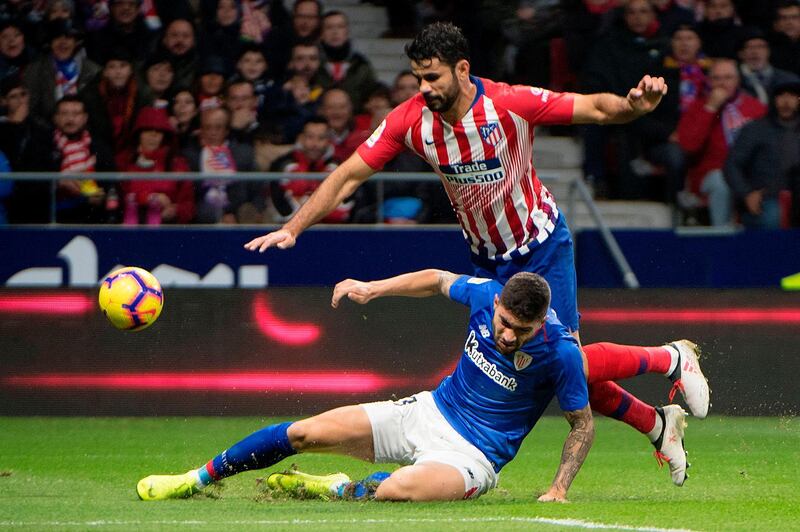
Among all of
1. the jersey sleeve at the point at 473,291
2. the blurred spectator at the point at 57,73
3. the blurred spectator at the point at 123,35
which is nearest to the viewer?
the jersey sleeve at the point at 473,291

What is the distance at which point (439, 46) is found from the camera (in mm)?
6777

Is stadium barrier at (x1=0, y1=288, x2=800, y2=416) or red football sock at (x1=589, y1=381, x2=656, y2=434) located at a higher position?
red football sock at (x1=589, y1=381, x2=656, y2=434)

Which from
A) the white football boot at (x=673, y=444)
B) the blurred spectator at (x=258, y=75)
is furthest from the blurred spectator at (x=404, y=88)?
the white football boot at (x=673, y=444)

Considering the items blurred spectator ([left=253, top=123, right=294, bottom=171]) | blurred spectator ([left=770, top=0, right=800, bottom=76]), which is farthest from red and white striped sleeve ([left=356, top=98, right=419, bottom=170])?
blurred spectator ([left=770, top=0, right=800, bottom=76])

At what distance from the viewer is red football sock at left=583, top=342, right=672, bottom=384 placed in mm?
7145

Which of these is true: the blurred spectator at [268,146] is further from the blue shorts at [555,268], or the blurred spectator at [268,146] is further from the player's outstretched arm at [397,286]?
the player's outstretched arm at [397,286]

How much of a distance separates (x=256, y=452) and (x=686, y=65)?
6922mm

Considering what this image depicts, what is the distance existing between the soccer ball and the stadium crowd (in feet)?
11.4

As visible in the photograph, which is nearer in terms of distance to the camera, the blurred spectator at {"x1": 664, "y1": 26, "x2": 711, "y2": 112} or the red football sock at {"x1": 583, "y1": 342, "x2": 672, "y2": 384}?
the red football sock at {"x1": 583, "y1": 342, "x2": 672, "y2": 384}

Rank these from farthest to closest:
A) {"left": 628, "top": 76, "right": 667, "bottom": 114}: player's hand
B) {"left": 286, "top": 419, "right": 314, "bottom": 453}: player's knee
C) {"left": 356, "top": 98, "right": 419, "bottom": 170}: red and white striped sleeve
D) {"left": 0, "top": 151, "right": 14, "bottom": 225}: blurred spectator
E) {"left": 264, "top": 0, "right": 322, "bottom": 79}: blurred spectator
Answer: {"left": 264, "top": 0, "right": 322, "bottom": 79}: blurred spectator → {"left": 0, "top": 151, "right": 14, "bottom": 225}: blurred spectator → {"left": 356, "top": 98, "right": 419, "bottom": 170}: red and white striped sleeve → {"left": 286, "top": 419, "right": 314, "bottom": 453}: player's knee → {"left": 628, "top": 76, "right": 667, "bottom": 114}: player's hand

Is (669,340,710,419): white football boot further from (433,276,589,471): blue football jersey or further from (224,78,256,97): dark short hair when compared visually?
(224,78,256,97): dark short hair

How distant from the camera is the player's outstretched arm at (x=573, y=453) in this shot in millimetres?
6547

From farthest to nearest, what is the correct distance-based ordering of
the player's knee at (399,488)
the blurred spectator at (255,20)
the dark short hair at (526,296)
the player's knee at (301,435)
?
the blurred spectator at (255,20)
the player's knee at (301,435)
the player's knee at (399,488)
the dark short hair at (526,296)

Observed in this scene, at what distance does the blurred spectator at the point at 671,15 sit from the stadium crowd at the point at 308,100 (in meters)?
0.02
